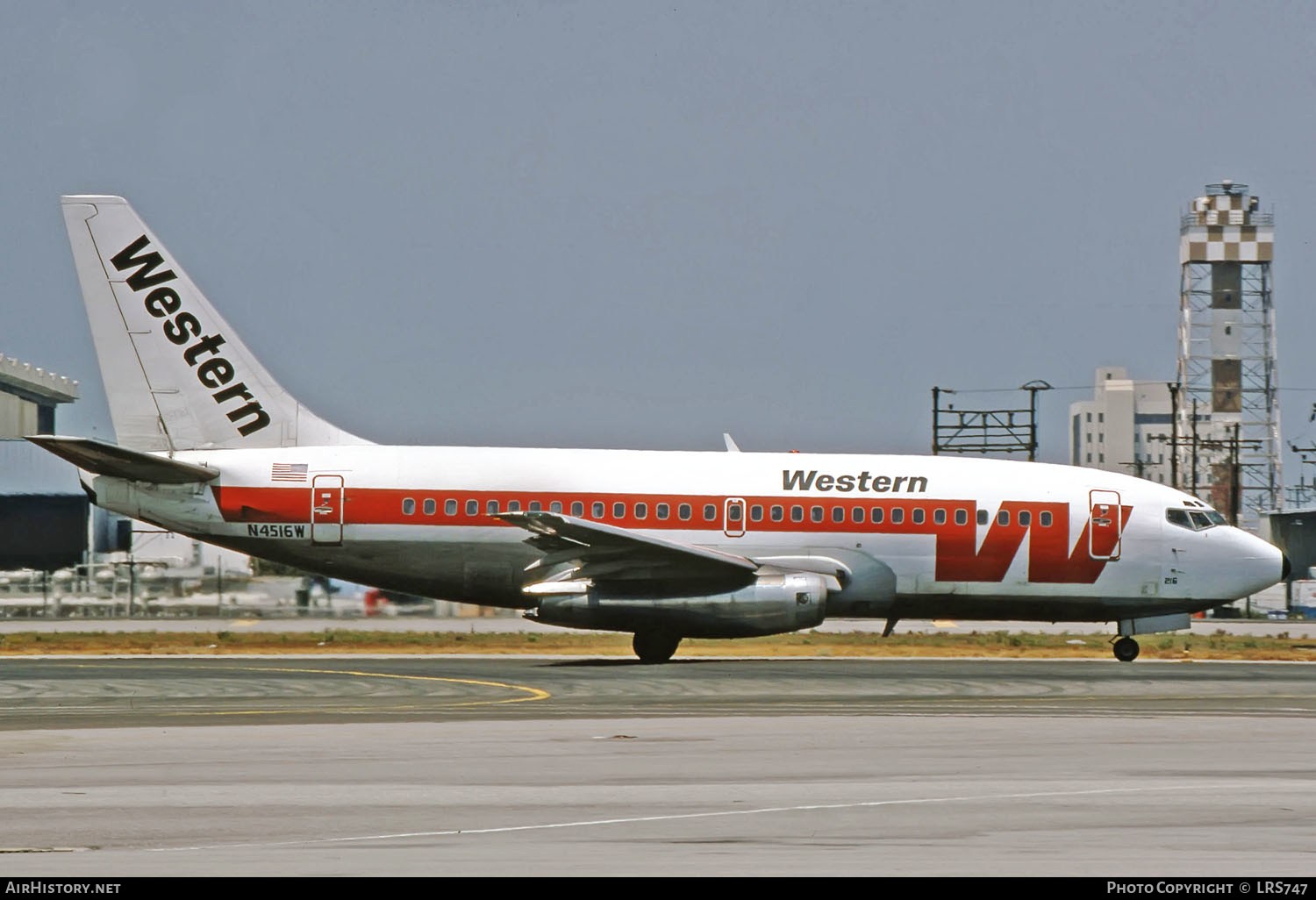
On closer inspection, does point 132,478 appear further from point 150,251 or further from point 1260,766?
point 1260,766

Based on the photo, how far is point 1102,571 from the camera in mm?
33094

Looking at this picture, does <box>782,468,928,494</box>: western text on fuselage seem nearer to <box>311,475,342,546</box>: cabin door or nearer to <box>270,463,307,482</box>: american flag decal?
<box>311,475,342,546</box>: cabin door

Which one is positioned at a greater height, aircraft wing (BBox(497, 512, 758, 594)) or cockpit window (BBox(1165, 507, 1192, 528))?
cockpit window (BBox(1165, 507, 1192, 528))

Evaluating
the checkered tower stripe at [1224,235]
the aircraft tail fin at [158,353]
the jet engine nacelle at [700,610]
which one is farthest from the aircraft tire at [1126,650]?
the checkered tower stripe at [1224,235]

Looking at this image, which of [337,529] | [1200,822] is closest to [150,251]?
[337,529]

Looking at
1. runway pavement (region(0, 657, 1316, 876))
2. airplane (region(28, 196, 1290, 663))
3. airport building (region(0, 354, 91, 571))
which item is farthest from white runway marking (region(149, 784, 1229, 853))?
airport building (region(0, 354, 91, 571))

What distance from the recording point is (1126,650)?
33.1 m

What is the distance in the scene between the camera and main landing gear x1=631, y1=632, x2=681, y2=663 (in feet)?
106

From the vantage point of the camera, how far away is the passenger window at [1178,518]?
33.7 m

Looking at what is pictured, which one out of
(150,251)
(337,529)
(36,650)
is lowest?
(36,650)

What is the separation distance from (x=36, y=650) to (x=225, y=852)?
26.5 m

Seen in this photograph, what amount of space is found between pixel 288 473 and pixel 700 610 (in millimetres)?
8467

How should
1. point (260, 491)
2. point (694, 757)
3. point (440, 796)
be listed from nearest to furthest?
point (440, 796), point (694, 757), point (260, 491)

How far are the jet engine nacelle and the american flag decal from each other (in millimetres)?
5418
